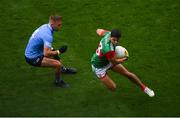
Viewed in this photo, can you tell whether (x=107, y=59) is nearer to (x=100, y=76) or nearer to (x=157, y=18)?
(x=100, y=76)

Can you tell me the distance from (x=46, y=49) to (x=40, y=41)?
18.0 inches

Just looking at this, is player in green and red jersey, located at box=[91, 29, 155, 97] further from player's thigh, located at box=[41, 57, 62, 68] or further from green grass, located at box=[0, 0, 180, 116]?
player's thigh, located at box=[41, 57, 62, 68]

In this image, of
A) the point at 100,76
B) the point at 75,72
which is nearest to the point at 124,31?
the point at 75,72

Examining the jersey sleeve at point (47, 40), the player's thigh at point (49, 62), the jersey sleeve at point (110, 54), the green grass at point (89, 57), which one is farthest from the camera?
the player's thigh at point (49, 62)

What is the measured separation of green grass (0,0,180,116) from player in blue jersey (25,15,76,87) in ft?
2.64

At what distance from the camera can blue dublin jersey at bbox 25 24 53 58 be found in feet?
38.8

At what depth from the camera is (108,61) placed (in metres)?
11.9

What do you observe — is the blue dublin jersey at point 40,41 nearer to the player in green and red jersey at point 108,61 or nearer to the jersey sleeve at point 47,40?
the jersey sleeve at point 47,40

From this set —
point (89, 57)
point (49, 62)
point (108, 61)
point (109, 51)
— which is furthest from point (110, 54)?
point (89, 57)

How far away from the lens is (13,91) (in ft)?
41.7

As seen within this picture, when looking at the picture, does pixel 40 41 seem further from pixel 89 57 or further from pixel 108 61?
pixel 89 57

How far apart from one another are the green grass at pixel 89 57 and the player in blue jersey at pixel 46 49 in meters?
0.81

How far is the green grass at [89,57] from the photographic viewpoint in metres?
12.0

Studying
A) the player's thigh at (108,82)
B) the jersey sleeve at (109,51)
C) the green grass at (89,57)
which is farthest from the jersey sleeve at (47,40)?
the player's thigh at (108,82)
